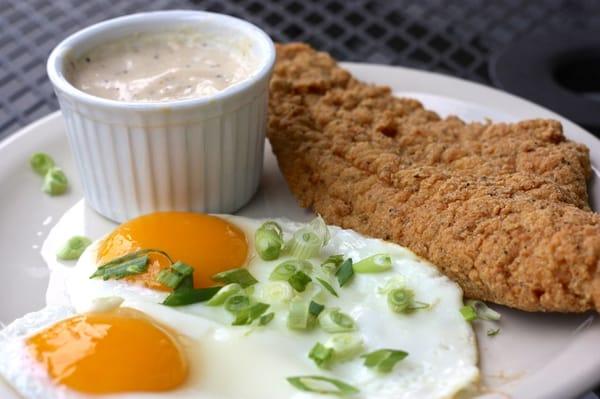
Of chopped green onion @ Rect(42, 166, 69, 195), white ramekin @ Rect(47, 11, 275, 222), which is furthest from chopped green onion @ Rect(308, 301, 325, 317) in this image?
chopped green onion @ Rect(42, 166, 69, 195)

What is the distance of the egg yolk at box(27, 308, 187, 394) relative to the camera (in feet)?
6.88

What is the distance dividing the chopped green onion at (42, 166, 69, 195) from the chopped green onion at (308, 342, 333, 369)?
4.78ft

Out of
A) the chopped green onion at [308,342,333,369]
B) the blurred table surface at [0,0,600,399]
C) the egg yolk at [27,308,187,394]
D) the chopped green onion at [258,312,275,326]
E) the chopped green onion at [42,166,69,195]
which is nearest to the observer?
the egg yolk at [27,308,187,394]

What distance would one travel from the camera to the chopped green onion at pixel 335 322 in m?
2.31

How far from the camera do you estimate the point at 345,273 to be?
2498 millimetres

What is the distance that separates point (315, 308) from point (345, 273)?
0.20 metres

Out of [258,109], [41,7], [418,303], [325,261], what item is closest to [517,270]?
[418,303]

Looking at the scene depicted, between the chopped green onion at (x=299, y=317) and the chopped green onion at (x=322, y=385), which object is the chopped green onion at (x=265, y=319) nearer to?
the chopped green onion at (x=299, y=317)

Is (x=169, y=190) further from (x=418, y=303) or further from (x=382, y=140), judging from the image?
(x=418, y=303)

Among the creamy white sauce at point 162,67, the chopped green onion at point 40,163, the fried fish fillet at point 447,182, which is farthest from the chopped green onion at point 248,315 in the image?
the chopped green onion at point 40,163

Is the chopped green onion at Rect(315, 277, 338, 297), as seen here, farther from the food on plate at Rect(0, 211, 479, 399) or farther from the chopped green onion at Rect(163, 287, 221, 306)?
the chopped green onion at Rect(163, 287, 221, 306)

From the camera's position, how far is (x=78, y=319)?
2244mm

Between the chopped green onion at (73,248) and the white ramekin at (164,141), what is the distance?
0.60ft

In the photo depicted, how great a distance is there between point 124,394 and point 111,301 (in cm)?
36
